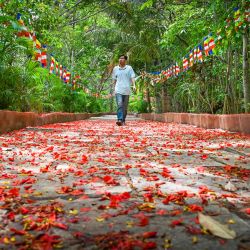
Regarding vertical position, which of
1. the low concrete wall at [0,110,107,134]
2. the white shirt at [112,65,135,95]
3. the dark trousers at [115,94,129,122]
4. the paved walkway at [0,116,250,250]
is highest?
the white shirt at [112,65,135,95]

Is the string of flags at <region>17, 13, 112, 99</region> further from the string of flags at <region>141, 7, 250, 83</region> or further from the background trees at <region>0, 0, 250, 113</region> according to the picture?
the string of flags at <region>141, 7, 250, 83</region>

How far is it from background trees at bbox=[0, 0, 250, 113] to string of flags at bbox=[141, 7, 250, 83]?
75 millimetres

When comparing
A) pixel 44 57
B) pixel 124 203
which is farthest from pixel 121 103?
pixel 124 203

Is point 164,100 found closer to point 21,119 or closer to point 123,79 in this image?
point 123,79

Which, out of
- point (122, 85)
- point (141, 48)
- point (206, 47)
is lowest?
point (122, 85)

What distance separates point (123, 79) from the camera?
29.3ft

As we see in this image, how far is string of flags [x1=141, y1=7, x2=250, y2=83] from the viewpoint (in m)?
4.68

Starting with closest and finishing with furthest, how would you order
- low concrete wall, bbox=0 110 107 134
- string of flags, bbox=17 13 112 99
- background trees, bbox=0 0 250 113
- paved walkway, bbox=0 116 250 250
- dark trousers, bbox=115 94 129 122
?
paved walkway, bbox=0 116 250 250
low concrete wall, bbox=0 110 107 134
background trees, bbox=0 0 250 113
string of flags, bbox=17 13 112 99
dark trousers, bbox=115 94 129 122

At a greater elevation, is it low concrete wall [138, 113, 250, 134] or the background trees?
the background trees

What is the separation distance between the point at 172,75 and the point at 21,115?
7009 mm

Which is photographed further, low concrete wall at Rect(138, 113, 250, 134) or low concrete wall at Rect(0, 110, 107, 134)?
low concrete wall at Rect(0, 110, 107, 134)

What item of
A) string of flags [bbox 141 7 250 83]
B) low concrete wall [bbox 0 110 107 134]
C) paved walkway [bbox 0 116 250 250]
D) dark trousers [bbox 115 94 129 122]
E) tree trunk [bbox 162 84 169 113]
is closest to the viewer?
paved walkway [bbox 0 116 250 250]

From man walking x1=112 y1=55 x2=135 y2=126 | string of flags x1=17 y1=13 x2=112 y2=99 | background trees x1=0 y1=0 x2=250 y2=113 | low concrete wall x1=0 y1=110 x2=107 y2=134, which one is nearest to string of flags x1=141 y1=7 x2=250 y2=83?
background trees x1=0 y1=0 x2=250 y2=113

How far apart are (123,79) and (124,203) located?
7413mm
